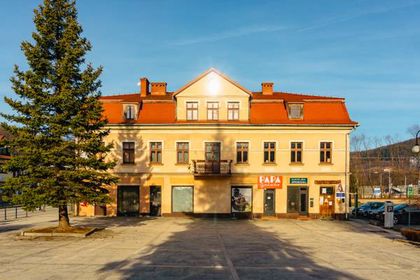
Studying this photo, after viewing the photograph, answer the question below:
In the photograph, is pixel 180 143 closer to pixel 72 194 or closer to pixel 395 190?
pixel 72 194

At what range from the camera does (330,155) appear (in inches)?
1155

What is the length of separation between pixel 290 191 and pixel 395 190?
61.7 metres

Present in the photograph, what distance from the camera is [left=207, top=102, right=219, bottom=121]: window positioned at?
2958cm

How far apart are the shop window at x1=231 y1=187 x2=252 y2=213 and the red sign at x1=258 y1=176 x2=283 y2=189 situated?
1.10 meters

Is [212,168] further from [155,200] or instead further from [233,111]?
[155,200]

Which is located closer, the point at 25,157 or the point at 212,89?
the point at 25,157

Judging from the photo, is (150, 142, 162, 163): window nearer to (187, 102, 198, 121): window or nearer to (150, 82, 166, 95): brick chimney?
(187, 102, 198, 121): window

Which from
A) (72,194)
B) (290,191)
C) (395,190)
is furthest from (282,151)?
(395,190)

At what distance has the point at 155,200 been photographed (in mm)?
29391

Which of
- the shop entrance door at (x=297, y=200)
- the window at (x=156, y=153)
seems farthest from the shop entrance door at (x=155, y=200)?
the shop entrance door at (x=297, y=200)

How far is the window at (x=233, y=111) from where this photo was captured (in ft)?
97.1

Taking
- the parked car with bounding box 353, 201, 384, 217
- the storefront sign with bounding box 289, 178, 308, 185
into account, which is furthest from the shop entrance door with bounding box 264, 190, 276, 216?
the parked car with bounding box 353, 201, 384, 217

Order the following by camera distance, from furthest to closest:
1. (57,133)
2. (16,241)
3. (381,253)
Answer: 1. (57,133)
2. (16,241)
3. (381,253)

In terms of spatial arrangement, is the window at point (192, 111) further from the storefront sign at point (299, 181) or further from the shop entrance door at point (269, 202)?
the storefront sign at point (299, 181)
